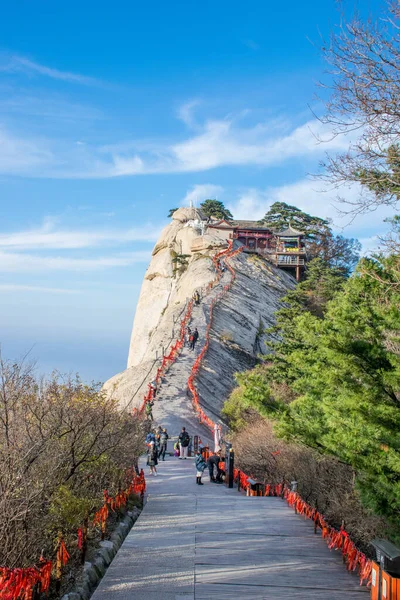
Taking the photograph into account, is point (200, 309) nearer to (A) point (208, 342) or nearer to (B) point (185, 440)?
(A) point (208, 342)

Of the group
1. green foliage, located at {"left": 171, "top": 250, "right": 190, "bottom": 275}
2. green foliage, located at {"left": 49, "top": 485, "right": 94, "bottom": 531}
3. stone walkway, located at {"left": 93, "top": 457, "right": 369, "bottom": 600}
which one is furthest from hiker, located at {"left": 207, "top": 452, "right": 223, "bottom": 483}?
green foliage, located at {"left": 171, "top": 250, "right": 190, "bottom": 275}

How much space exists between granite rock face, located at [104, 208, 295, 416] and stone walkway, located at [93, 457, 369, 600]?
7329 mm

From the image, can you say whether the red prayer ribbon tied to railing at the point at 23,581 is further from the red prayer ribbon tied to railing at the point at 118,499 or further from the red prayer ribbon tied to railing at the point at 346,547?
the red prayer ribbon tied to railing at the point at 346,547

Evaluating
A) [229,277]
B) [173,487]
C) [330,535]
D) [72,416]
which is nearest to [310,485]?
[173,487]

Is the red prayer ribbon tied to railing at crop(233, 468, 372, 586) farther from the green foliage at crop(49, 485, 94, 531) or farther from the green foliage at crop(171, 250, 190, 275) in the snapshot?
the green foliage at crop(171, 250, 190, 275)

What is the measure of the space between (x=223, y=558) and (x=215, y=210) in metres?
82.7

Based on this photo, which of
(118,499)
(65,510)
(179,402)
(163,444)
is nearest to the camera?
(65,510)

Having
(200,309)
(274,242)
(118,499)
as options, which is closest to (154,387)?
(200,309)

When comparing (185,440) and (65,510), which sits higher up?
(185,440)

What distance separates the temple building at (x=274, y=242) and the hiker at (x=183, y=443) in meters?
50.0

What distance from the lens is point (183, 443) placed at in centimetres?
Result: 2252

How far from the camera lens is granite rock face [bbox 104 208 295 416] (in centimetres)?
3516

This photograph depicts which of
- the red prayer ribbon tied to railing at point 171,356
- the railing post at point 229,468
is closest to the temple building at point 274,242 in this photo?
the red prayer ribbon tied to railing at point 171,356

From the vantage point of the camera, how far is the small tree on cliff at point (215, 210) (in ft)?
296
